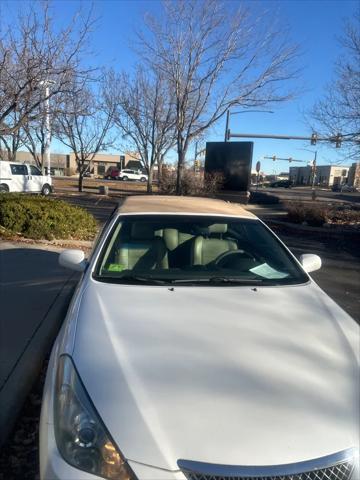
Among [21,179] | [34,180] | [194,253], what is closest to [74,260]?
[194,253]

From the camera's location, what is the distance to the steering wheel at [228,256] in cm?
355

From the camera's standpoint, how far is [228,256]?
143 inches

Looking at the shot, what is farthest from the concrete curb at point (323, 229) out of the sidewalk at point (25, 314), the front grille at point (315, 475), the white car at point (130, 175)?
the white car at point (130, 175)

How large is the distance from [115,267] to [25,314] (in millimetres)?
2012

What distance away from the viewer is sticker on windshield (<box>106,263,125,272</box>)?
323 cm

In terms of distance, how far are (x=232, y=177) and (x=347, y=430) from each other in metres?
24.2

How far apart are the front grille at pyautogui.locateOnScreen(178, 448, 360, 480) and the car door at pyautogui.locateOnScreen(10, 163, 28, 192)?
868 inches

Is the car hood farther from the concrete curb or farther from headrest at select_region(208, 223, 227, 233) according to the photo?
the concrete curb

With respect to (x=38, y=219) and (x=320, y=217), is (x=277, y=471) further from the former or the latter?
(x=320, y=217)

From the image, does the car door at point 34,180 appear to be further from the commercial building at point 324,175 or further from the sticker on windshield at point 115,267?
the commercial building at point 324,175

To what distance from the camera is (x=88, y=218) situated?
34.0 ft

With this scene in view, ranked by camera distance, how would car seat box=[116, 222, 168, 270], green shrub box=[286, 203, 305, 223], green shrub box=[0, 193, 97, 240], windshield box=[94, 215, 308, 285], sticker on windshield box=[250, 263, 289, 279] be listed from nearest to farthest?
windshield box=[94, 215, 308, 285], sticker on windshield box=[250, 263, 289, 279], car seat box=[116, 222, 168, 270], green shrub box=[0, 193, 97, 240], green shrub box=[286, 203, 305, 223]

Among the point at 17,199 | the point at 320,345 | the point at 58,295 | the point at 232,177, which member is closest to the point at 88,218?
the point at 17,199

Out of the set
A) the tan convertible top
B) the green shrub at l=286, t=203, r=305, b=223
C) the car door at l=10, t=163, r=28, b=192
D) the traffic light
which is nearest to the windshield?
the tan convertible top
